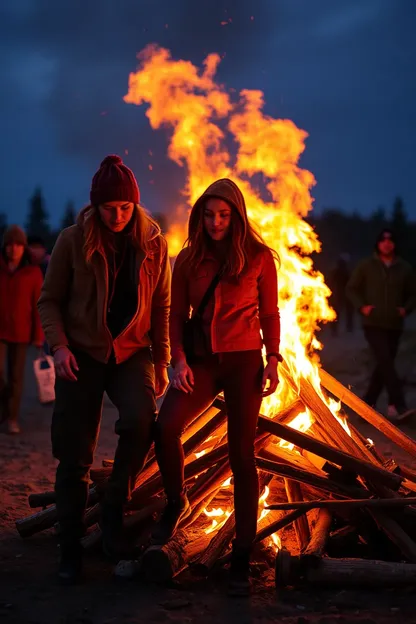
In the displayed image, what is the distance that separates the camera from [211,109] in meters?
6.52

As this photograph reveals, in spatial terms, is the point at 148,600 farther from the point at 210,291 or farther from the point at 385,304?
the point at 385,304

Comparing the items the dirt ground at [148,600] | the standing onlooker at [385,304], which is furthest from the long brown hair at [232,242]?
the standing onlooker at [385,304]

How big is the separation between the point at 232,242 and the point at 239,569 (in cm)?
174

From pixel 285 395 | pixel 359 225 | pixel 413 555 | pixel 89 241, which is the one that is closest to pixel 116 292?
pixel 89 241

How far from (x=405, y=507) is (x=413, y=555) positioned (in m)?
0.30

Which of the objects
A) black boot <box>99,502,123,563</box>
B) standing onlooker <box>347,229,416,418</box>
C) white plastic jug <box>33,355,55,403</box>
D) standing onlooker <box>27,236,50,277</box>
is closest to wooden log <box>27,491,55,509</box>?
black boot <box>99,502,123,563</box>

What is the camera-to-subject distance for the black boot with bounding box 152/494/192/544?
4.17 meters

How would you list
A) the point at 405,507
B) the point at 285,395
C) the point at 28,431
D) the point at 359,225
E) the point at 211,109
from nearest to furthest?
the point at 405,507 → the point at 285,395 → the point at 211,109 → the point at 28,431 → the point at 359,225

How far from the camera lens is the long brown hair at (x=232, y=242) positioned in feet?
13.6

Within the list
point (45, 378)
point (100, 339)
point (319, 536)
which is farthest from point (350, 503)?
point (45, 378)

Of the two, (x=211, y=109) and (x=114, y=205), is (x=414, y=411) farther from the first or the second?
(x=114, y=205)

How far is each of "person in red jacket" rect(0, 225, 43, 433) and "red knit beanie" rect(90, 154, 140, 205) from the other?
4808 millimetres

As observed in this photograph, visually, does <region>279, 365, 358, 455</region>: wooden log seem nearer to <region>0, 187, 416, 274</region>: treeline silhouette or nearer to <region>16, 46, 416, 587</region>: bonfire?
<region>16, 46, 416, 587</region>: bonfire

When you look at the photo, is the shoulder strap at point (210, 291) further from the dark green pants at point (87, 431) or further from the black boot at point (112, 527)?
the black boot at point (112, 527)
